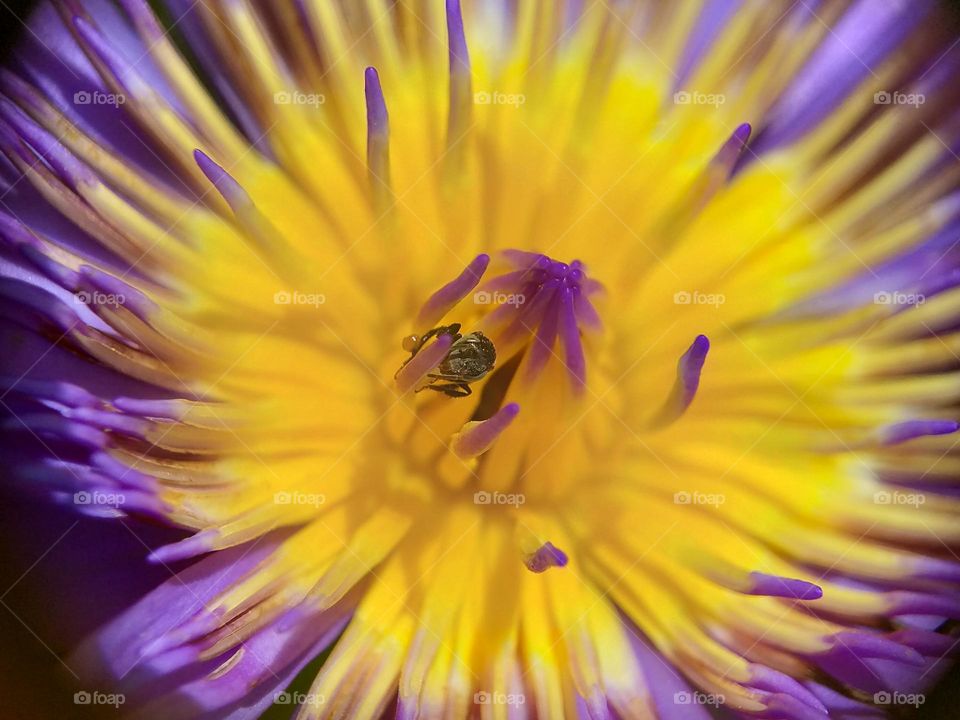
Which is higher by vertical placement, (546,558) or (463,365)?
(463,365)

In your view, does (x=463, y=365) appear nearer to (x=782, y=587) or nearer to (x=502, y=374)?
(x=502, y=374)

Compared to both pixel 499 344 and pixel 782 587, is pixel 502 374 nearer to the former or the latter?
pixel 499 344

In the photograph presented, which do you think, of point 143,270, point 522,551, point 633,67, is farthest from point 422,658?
point 633,67

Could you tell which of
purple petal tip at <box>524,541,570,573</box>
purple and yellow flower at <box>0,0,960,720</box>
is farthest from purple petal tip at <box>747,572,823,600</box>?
purple petal tip at <box>524,541,570,573</box>

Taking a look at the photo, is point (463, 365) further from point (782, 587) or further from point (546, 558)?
point (782, 587)

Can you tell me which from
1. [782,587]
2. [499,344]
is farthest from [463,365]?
[782,587]

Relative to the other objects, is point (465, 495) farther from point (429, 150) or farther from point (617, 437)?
point (429, 150)

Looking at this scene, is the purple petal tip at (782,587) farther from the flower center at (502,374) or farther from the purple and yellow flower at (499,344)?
the flower center at (502,374)
